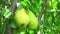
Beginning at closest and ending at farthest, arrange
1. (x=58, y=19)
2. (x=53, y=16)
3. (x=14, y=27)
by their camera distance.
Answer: (x=14, y=27) → (x=58, y=19) → (x=53, y=16)

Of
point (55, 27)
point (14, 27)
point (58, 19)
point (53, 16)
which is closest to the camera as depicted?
point (14, 27)

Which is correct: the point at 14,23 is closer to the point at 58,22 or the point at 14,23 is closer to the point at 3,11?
the point at 3,11

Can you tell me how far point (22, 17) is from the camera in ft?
2.91

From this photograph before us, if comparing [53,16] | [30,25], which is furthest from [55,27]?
[30,25]

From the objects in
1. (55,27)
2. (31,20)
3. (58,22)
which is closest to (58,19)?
(58,22)

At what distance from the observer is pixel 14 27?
33.9 inches

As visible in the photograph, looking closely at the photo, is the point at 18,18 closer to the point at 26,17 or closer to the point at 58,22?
→ the point at 26,17

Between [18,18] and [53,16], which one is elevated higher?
[18,18]

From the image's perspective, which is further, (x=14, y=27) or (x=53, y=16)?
(x=53, y=16)

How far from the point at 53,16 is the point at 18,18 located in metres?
0.77

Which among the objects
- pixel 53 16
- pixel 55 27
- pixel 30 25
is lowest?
pixel 55 27

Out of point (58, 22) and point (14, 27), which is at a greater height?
point (14, 27)

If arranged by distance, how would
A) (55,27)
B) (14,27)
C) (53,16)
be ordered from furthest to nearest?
(55,27)
(53,16)
(14,27)

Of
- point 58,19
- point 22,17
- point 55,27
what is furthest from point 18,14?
point 55,27
